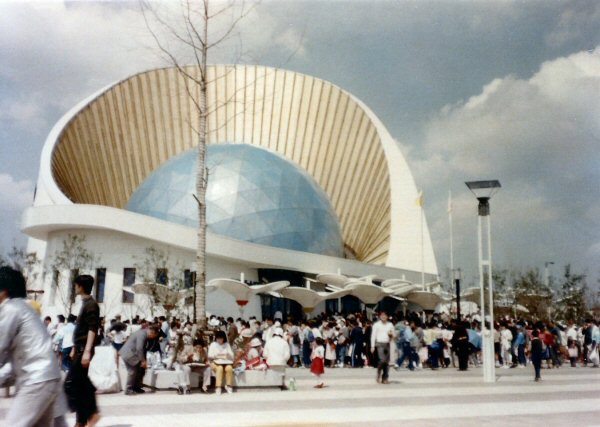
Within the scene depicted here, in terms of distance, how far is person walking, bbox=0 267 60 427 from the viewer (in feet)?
11.4

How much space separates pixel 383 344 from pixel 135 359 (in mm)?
5068

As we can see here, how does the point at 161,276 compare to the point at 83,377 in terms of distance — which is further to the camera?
the point at 161,276

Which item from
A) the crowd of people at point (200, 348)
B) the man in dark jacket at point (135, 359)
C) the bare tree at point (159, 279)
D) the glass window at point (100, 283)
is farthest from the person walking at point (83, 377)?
the glass window at point (100, 283)

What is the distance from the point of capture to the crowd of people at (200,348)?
3578mm

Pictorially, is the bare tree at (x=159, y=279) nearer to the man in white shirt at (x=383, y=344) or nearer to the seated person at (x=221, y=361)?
the man in white shirt at (x=383, y=344)

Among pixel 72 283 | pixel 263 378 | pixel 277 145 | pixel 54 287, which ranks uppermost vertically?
pixel 277 145

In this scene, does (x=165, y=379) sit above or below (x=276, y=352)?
below

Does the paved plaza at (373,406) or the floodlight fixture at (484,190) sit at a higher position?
the floodlight fixture at (484,190)

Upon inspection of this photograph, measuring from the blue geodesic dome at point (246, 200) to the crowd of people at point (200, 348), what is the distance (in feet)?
23.0

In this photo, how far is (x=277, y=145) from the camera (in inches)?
1596

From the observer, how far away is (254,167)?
93.5 ft

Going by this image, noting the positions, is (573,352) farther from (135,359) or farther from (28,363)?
(28,363)

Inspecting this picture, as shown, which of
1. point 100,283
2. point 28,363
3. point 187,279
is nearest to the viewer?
point 28,363

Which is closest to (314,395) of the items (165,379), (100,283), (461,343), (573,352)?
(165,379)
